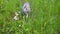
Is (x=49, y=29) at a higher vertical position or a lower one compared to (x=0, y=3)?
lower

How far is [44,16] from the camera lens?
2051 millimetres

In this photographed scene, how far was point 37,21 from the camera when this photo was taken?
6.65 feet

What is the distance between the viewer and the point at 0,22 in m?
2.23

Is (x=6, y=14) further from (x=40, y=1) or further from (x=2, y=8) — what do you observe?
(x=40, y=1)

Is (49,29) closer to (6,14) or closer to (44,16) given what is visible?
(44,16)

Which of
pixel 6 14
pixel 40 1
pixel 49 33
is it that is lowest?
pixel 49 33

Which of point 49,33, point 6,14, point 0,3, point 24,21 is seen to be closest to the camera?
point 49,33

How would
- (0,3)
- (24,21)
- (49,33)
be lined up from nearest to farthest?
1. (49,33)
2. (24,21)
3. (0,3)

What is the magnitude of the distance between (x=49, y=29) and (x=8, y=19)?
1.82 ft

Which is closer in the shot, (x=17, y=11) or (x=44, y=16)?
(x=44, y=16)

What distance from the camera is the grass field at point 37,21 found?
2.00 m

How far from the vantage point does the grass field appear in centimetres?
200

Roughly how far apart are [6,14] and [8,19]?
0.07 m

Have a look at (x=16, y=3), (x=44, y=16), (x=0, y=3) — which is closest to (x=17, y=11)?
(x=16, y=3)
